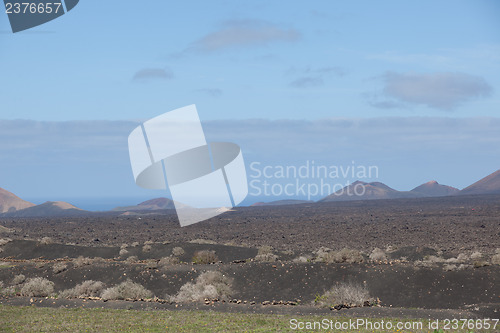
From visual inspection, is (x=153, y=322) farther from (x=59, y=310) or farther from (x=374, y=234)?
(x=374, y=234)

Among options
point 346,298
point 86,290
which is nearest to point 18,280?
point 86,290

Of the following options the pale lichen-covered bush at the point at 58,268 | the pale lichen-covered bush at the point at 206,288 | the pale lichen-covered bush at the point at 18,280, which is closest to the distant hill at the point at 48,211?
the pale lichen-covered bush at the point at 58,268

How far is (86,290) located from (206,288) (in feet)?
24.6

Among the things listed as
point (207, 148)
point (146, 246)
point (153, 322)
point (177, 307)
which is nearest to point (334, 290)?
point (177, 307)

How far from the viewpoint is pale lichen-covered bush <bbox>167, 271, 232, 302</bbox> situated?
98.4 ft

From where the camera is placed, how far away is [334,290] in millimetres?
30156

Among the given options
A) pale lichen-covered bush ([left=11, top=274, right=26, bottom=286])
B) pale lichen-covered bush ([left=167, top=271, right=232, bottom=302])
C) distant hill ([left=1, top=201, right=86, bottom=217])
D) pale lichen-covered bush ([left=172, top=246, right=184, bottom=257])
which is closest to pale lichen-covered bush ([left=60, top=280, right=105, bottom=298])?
pale lichen-covered bush ([left=167, top=271, right=232, bottom=302])

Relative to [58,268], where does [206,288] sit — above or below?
below

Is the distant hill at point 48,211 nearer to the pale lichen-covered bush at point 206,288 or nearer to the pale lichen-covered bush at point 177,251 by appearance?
the pale lichen-covered bush at point 177,251

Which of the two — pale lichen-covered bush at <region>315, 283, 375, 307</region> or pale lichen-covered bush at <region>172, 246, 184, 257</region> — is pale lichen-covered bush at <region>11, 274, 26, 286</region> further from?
pale lichen-covered bush at <region>315, 283, 375, 307</region>

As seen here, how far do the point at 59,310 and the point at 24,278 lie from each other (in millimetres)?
11862

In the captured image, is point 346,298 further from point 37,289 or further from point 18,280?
point 18,280

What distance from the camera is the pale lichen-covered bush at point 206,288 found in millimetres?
30000

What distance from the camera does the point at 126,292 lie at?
31.0 m
